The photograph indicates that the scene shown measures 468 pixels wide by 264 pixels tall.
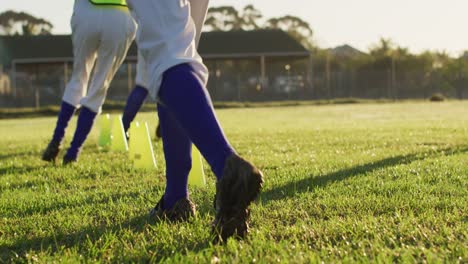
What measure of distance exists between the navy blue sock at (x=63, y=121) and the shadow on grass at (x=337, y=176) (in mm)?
2267

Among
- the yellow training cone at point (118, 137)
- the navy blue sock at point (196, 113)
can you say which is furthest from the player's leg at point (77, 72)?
the navy blue sock at point (196, 113)

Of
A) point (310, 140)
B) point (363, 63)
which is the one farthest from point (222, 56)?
point (310, 140)

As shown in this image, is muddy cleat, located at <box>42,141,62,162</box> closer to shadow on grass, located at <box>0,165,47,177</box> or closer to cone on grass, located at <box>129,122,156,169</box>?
shadow on grass, located at <box>0,165,47,177</box>

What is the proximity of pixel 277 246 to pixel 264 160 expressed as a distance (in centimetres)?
312

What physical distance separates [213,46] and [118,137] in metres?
38.0

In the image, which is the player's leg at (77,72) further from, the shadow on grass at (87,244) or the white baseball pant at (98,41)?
the shadow on grass at (87,244)

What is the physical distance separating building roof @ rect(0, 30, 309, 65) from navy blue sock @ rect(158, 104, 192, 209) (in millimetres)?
37086

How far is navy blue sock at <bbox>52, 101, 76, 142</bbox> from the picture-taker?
16.9 feet

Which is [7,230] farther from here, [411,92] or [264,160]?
[411,92]

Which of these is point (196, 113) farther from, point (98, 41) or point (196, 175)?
point (98, 41)

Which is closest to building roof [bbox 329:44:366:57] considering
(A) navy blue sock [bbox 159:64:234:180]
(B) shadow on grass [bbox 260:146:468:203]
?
(B) shadow on grass [bbox 260:146:468:203]

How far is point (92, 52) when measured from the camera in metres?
5.20

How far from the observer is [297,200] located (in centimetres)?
303

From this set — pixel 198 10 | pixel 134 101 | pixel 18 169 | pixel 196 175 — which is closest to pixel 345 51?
pixel 134 101
